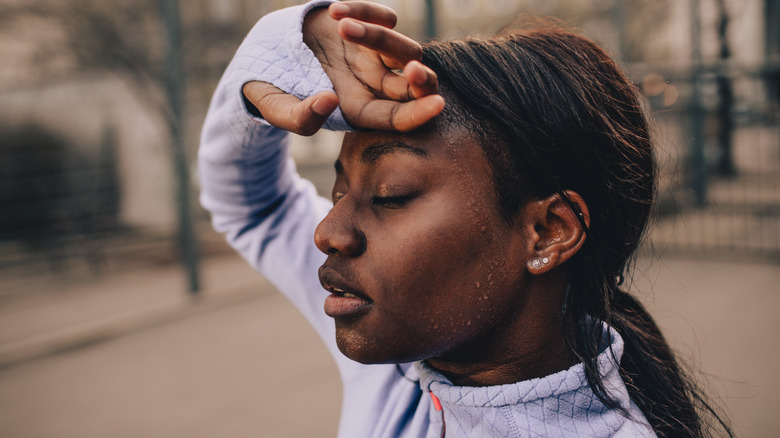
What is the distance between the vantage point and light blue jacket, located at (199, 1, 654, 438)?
115 cm

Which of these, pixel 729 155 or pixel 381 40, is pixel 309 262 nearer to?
pixel 381 40

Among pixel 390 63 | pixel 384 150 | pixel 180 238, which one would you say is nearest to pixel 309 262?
pixel 384 150

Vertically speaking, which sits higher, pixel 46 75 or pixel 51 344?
pixel 46 75

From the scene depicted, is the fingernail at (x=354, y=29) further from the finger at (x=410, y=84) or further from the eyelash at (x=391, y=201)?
the eyelash at (x=391, y=201)

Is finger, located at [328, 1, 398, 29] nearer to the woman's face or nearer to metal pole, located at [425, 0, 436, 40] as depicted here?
the woman's face

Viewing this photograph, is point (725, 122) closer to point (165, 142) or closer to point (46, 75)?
point (165, 142)

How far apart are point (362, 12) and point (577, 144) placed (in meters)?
0.44

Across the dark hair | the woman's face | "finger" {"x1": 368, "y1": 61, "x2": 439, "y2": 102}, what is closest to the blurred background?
the dark hair

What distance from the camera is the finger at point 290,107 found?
0.96 metres

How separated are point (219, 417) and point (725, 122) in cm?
708

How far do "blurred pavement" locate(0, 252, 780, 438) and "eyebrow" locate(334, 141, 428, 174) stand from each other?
2119 mm

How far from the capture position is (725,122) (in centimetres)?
806

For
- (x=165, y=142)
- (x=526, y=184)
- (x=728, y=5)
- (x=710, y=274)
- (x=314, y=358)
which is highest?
(x=526, y=184)

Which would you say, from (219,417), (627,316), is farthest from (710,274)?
(627,316)
